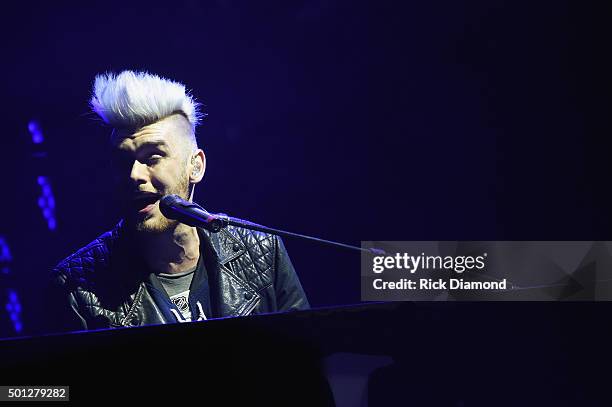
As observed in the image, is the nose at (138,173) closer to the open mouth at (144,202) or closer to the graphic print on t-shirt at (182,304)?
the open mouth at (144,202)

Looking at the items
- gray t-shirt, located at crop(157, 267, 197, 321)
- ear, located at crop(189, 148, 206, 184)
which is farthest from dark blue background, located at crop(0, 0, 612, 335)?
gray t-shirt, located at crop(157, 267, 197, 321)

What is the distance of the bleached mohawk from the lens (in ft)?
6.42

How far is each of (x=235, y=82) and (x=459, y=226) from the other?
115 cm

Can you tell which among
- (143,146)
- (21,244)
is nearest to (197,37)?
(143,146)

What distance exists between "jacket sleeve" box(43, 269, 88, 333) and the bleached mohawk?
1.81 ft

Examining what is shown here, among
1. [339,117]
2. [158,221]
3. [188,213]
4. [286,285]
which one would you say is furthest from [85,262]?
[339,117]

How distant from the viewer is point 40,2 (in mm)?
1959

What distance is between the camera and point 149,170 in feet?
6.55

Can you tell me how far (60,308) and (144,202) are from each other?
1.43 feet

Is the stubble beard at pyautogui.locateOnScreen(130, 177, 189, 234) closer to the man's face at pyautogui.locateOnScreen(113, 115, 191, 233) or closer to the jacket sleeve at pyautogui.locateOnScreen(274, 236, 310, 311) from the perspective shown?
the man's face at pyautogui.locateOnScreen(113, 115, 191, 233)

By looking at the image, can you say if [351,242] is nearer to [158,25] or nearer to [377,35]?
[377,35]

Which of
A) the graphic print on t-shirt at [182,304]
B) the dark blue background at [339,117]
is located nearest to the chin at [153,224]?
the dark blue background at [339,117]

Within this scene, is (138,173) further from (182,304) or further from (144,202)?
(182,304)

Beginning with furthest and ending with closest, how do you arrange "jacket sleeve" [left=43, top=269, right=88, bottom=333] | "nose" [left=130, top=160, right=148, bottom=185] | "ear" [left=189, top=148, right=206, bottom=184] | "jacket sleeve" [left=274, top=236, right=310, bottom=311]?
→ "jacket sleeve" [left=274, top=236, right=310, bottom=311] → "ear" [left=189, top=148, right=206, bottom=184] → "nose" [left=130, top=160, right=148, bottom=185] → "jacket sleeve" [left=43, top=269, right=88, bottom=333]
